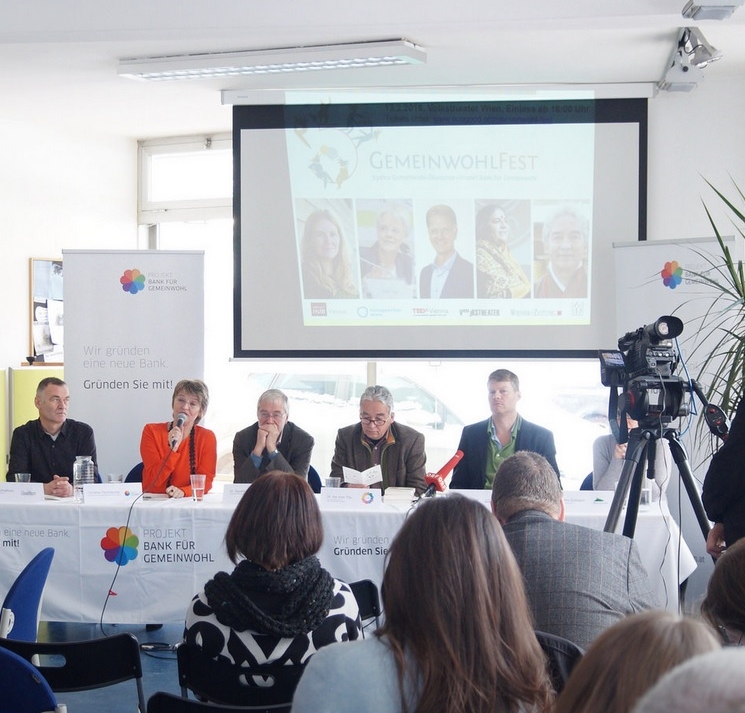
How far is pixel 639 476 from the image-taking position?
3141mm

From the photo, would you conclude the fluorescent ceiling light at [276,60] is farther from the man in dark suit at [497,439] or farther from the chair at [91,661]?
the chair at [91,661]

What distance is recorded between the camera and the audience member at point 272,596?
199 cm

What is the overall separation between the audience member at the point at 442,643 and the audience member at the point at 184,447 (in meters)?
3.12

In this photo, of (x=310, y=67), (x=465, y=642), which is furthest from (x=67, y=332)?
(x=465, y=642)

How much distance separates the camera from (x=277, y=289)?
5812mm

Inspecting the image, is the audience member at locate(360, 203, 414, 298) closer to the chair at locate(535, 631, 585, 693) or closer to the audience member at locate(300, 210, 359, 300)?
the audience member at locate(300, 210, 359, 300)

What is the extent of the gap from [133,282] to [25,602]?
3.27 m

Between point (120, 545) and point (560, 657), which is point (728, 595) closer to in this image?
point (560, 657)

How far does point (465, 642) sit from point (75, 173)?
21.1ft

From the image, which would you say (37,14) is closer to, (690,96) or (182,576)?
(182,576)

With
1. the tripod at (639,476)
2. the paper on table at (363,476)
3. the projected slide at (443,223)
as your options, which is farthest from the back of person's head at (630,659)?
the projected slide at (443,223)

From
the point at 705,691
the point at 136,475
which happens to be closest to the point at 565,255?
the point at 136,475

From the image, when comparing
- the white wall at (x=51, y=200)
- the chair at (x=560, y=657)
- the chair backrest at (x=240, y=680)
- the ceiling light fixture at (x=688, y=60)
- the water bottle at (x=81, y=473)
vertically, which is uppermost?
the ceiling light fixture at (x=688, y=60)

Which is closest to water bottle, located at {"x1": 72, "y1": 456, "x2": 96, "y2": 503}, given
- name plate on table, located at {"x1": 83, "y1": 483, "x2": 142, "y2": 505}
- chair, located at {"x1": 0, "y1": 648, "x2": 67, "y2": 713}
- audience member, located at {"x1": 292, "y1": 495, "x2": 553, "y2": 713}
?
name plate on table, located at {"x1": 83, "y1": 483, "x2": 142, "y2": 505}
